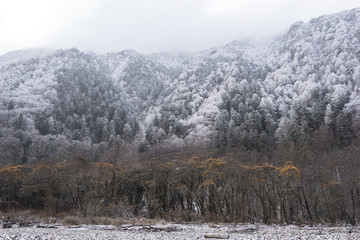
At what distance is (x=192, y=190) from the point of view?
36.3 meters

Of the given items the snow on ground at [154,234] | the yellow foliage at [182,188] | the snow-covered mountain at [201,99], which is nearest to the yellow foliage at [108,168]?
the yellow foliage at [182,188]

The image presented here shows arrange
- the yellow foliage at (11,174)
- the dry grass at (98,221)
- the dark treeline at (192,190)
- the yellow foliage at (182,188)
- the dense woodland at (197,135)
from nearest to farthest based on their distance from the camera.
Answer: the dry grass at (98,221), the dark treeline at (192,190), the yellow foliage at (182,188), the dense woodland at (197,135), the yellow foliage at (11,174)

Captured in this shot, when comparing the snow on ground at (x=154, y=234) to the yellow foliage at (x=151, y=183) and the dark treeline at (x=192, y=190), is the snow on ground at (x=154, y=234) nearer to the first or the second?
the dark treeline at (x=192, y=190)

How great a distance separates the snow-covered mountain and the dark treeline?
1424 inches

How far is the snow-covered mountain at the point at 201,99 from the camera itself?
84312 mm

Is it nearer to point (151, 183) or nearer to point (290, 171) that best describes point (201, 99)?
point (151, 183)

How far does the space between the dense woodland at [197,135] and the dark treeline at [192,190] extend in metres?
0.20

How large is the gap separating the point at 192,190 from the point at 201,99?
102m

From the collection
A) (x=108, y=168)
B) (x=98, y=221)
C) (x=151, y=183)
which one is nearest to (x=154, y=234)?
(x=98, y=221)

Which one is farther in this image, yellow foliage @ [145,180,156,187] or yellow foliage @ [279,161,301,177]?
yellow foliage @ [145,180,156,187]

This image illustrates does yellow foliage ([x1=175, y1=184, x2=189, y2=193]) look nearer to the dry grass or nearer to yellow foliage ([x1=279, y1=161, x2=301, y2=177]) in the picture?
the dry grass

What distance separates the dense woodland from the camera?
3528 centimetres

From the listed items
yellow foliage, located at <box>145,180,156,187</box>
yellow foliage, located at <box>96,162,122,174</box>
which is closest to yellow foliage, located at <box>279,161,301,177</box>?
yellow foliage, located at <box>145,180,156,187</box>

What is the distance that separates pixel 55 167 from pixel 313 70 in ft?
410
